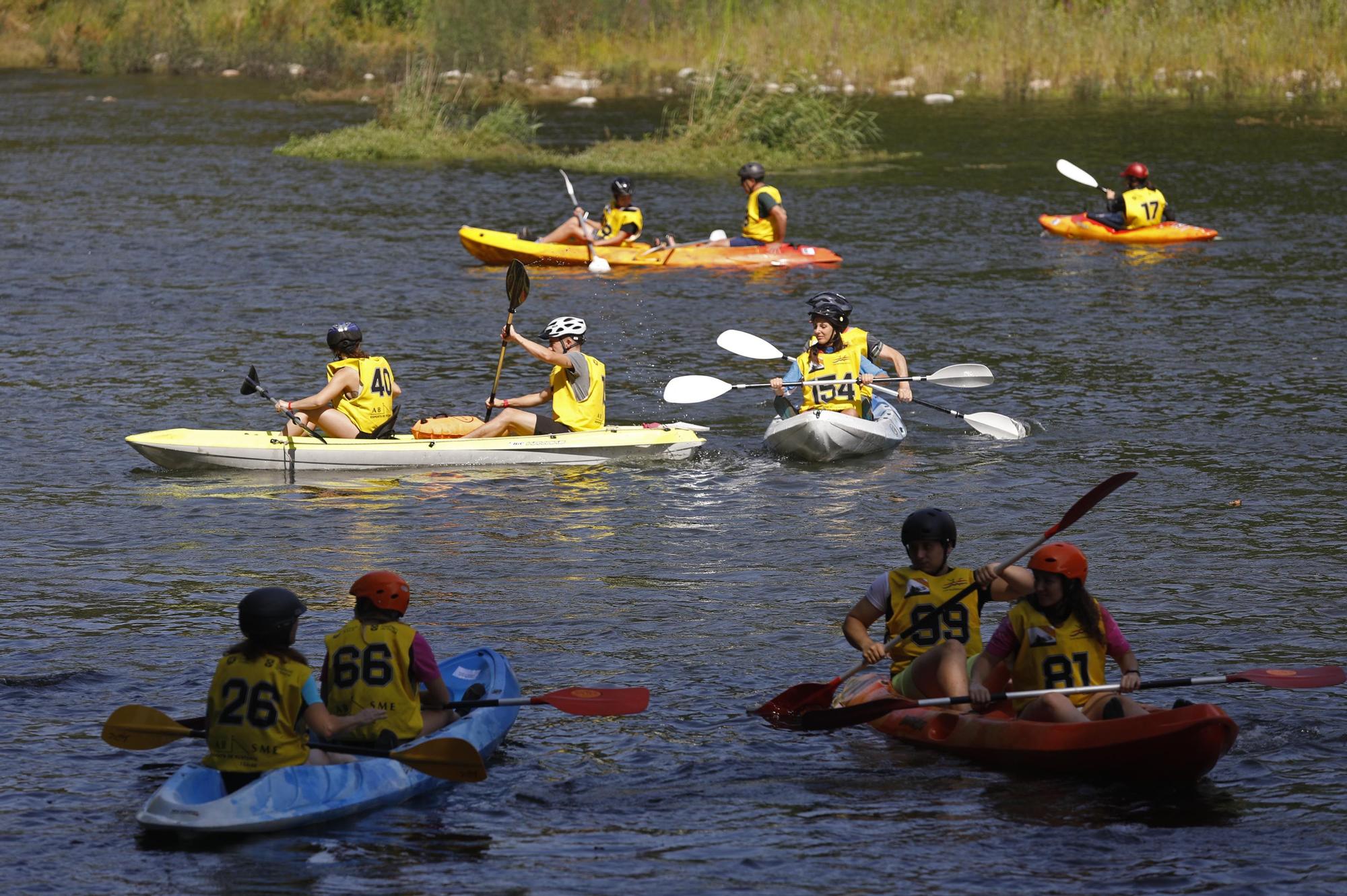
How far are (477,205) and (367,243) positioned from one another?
3.07 metres

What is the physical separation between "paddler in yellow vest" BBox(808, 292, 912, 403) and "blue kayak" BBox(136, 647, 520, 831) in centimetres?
672

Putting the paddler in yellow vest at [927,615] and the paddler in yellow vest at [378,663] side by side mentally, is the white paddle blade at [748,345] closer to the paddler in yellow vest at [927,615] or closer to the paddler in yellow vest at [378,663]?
the paddler in yellow vest at [927,615]

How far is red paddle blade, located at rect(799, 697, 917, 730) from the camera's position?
7.67 metres

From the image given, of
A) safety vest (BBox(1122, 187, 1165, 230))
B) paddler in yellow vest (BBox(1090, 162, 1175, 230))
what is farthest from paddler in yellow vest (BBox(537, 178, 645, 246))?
safety vest (BBox(1122, 187, 1165, 230))

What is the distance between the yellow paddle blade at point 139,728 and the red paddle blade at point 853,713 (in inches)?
104

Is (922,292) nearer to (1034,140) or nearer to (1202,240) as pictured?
(1202,240)

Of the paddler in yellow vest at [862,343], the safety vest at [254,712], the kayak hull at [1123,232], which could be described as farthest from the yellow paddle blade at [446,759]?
the kayak hull at [1123,232]

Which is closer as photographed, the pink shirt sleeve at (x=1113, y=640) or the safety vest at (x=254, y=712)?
the safety vest at (x=254, y=712)

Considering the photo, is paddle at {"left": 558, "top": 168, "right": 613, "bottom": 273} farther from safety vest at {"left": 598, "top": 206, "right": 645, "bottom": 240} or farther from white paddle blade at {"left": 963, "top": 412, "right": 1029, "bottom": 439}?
white paddle blade at {"left": 963, "top": 412, "right": 1029, "bottom": 439}

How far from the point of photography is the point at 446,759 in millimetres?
7113

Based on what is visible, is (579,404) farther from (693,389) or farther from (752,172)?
(752,172)

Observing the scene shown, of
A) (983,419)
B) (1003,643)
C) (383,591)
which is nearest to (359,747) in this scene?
(383,591)

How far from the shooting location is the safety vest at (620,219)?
2270cm

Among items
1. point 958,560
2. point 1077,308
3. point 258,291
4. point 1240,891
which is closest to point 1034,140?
point 1077,308
